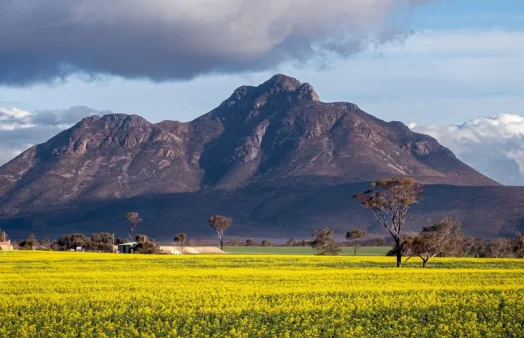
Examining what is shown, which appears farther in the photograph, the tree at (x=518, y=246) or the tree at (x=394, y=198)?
the tree at (x=518, y=246)

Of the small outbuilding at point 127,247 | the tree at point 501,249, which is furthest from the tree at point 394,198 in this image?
the small outbuilding at point 127,247

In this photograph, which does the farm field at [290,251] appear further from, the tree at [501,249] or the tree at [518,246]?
the tree at [518,246]

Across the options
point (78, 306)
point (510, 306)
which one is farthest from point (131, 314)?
point (510, 306)

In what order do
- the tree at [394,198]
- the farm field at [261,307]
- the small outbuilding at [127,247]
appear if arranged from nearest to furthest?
the farm field at [261,307]
the tree at [394,198]
the small outbuilding at [127,247]

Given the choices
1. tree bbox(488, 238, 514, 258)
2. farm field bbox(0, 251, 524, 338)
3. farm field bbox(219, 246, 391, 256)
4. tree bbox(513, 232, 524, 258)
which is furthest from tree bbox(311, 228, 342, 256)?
farm field bbox(0, 251, 524, 338)

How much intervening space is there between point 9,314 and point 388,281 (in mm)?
21852

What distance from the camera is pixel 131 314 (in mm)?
28812

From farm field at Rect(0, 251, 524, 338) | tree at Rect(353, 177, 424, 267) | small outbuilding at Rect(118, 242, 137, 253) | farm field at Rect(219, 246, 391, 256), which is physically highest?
tree at Rect(353, 177, 424, 267)

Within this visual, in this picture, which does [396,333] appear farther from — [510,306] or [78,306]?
[78,306]

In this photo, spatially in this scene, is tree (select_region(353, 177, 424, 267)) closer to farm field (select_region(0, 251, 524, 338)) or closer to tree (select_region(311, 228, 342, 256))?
farm field (select_region(0, 251, 524, 338))

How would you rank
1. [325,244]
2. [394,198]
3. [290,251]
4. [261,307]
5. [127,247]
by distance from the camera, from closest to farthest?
[261,307] → [394,198] → [325,244] → [127,247] → [290,251]

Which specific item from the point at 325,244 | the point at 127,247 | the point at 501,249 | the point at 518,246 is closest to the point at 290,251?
the point at 325,244

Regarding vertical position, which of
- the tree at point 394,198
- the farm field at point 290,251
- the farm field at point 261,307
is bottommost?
the farm field at point 261,307

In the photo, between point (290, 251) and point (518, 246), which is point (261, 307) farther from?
point (290, 251)
